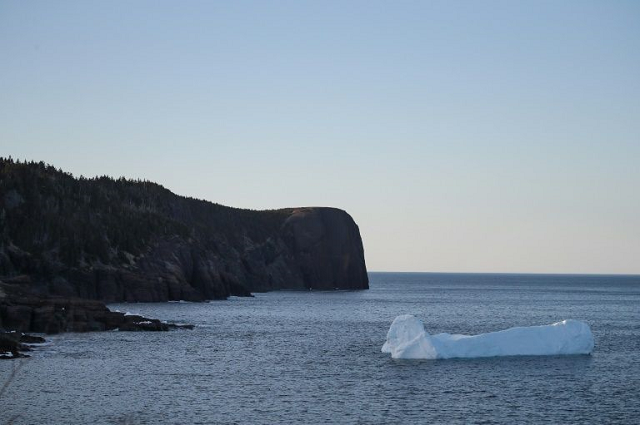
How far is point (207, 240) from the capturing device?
510 feet

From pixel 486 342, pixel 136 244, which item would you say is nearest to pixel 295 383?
pixel 486 342

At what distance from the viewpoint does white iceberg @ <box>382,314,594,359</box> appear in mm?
54719

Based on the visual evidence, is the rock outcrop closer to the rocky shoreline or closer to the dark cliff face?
the rocky shoreline

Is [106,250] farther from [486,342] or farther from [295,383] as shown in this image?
[295,383]

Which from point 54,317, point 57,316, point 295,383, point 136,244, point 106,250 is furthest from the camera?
point 136,244

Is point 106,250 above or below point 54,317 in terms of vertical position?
above

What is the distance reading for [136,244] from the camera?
124m

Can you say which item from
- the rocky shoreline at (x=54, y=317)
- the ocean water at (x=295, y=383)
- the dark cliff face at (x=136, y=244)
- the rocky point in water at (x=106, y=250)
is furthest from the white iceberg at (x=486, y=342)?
the dark cliff face at (x=136, y=244)

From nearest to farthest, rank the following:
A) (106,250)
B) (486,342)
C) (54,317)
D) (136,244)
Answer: (486,342), (54,317), (106,250), (136,244)

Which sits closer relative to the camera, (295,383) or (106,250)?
(295,383)

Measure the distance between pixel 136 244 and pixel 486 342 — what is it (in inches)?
3080

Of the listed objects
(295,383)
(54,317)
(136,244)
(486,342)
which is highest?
(136,244)

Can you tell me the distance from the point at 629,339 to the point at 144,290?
66.8 m

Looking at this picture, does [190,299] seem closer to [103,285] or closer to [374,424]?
[103,285]
